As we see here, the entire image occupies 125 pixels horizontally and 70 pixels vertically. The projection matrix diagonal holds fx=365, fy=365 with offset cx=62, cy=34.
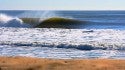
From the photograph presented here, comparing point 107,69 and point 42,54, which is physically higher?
point 107,69

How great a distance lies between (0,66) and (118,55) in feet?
16.1

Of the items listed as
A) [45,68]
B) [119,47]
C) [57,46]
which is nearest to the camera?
[45,68]

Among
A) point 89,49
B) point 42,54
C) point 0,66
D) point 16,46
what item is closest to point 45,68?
point 0,66

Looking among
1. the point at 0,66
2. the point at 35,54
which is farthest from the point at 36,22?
the point at 0,66

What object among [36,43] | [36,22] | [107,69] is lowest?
[36,22]

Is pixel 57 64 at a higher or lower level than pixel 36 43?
higher

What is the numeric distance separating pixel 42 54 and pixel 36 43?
3282 millimetres

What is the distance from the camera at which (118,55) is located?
11.5m

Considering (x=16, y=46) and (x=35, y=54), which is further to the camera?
(x=16, y=46)

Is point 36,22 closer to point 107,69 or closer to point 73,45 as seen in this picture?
point 73,45

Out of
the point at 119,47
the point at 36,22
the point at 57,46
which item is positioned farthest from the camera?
the point at 36,22

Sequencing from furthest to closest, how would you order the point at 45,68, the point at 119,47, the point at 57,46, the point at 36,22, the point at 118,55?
1. the point at 36,22
2. the point at 57,46
3. the point at 119,47
4. the point at 118,55
5. the point at 45,68

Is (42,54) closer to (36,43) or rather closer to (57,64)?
(36,43)

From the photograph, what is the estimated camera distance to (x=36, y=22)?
39.6 metres
